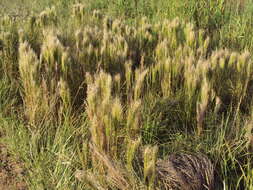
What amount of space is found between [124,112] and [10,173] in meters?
0.68

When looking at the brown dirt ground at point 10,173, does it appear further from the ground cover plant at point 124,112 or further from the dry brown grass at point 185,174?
the dry brown grass at point 185,174

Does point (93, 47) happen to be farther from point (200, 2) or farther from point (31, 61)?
point (200, 2)

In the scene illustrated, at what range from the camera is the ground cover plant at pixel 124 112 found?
1498mm

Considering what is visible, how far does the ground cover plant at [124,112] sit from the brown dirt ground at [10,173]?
0.03 metres

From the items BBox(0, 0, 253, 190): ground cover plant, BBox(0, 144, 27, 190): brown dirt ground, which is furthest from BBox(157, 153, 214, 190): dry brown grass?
BBox(0, 144, 27, 190): brown dirt ground

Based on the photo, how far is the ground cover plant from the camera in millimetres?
1498

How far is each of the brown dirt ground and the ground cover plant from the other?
0.10 feet

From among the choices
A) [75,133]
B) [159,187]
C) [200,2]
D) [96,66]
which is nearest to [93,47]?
[96,66]

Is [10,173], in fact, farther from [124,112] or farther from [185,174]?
[185,174]

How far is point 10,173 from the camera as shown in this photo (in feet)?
5.65

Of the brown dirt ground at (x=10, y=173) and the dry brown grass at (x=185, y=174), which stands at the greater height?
the dry brown grass at (x=185, y=174)

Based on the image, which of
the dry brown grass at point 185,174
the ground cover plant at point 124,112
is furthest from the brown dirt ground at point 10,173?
the dry brown grass at point 185,174

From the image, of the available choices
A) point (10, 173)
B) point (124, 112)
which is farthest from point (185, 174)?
point (10, 173)

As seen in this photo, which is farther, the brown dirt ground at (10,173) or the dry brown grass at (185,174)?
the brown dirt ground at (10,173)
